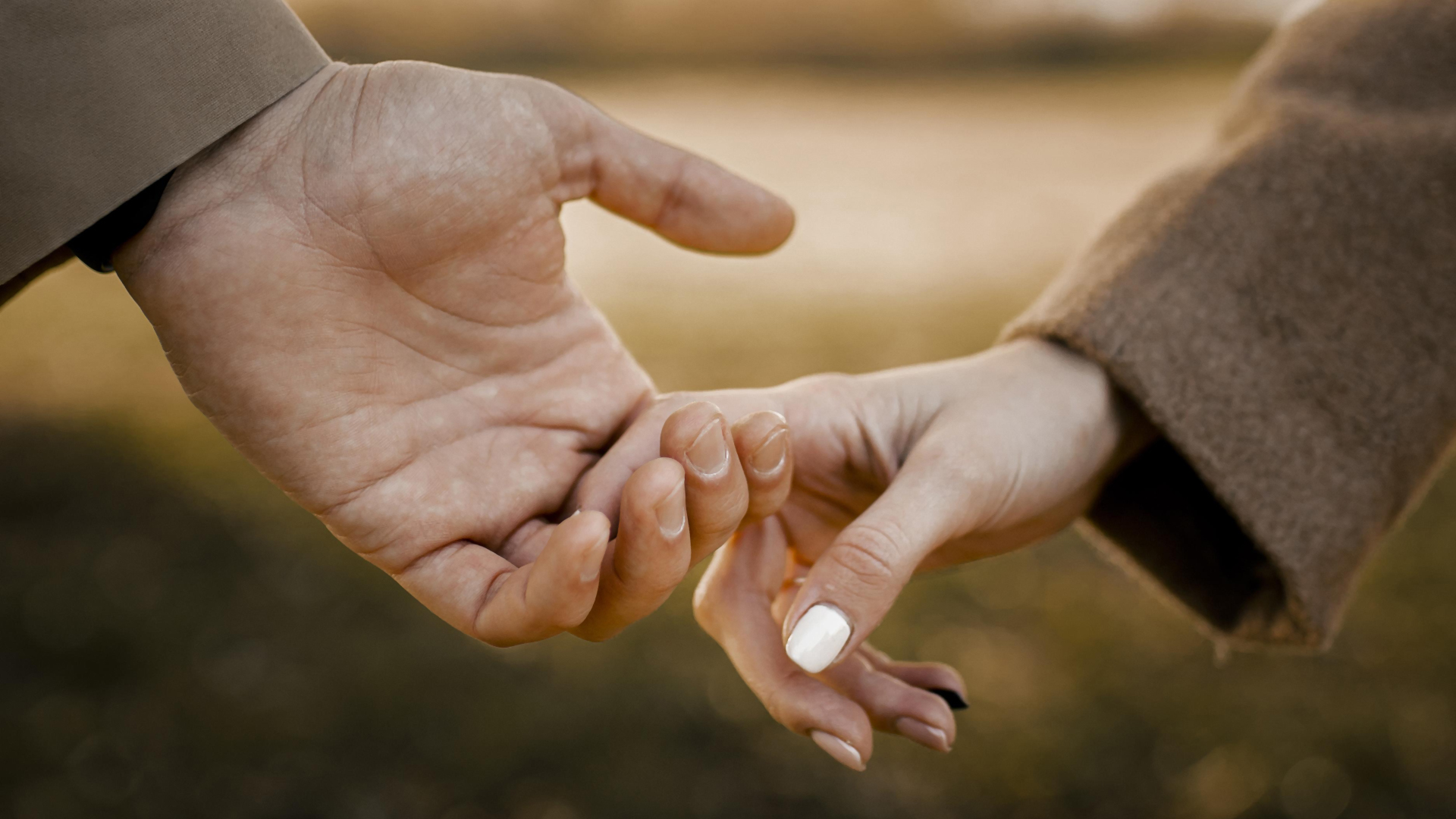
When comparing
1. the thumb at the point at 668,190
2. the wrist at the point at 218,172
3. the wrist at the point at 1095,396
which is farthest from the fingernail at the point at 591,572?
the wrist at the point at 1095,396

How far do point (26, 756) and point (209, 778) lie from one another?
652 millimetres

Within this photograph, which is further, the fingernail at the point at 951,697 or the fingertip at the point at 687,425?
the fingernail at the point at 951,697

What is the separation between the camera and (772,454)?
139 cm

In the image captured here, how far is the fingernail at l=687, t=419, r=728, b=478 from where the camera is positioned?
130 cm

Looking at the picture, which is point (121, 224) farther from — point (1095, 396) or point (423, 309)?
point (1095, 396)

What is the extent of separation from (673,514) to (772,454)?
20cm

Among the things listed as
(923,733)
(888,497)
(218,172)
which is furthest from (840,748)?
(218,172)

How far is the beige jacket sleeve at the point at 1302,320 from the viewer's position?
1636 mm

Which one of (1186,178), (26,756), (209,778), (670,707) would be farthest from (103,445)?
(1186,178)

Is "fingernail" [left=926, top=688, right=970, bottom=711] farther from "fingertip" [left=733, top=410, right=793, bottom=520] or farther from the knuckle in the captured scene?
"fingertip" [left=733, top=410, right=793, bottom=520]

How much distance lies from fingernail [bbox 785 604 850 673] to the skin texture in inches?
0.6

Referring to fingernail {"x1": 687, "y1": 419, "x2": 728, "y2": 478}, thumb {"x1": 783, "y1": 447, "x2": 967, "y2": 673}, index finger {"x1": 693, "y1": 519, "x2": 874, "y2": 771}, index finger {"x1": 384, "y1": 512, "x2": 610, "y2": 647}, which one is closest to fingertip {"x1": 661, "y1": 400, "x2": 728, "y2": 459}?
fingernail {"x1": 687, "y1": 419, "x2": 728, "y2": 478}

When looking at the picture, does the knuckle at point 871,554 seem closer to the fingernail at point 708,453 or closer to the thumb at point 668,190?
the fingernail at point 708,453

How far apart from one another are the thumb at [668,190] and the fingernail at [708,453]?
0.50m
